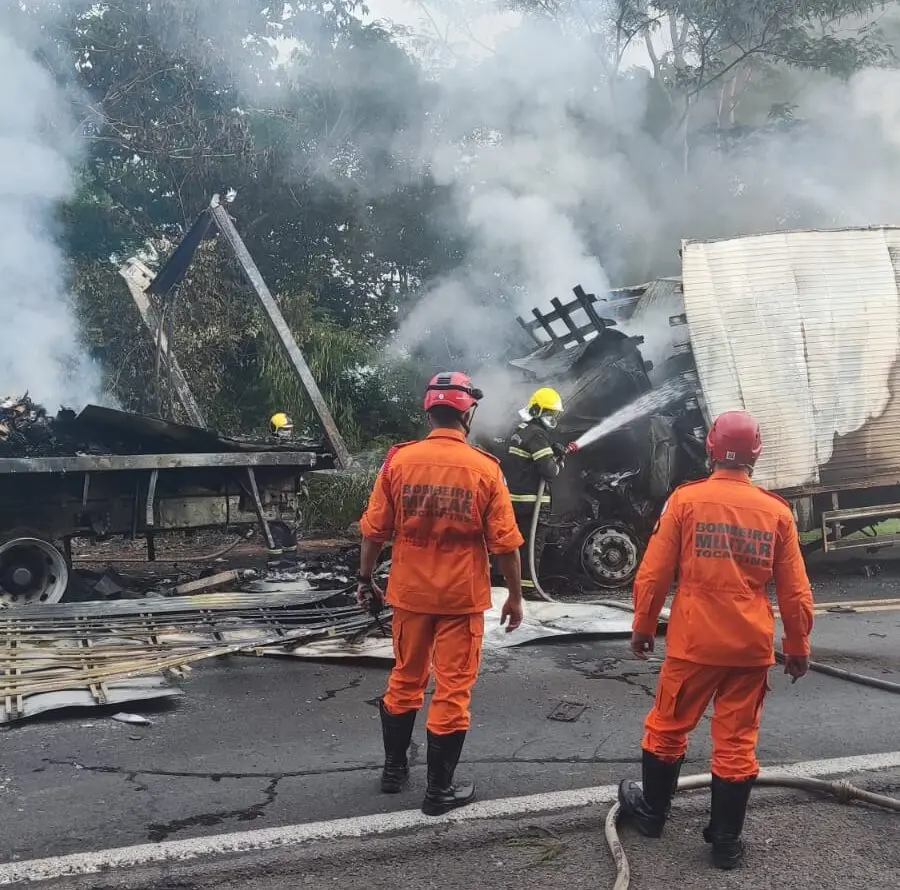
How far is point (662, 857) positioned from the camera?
2.96 metres

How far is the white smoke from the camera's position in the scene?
31.8 ft

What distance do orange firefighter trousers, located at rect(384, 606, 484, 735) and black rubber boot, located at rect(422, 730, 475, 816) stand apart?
33 mm

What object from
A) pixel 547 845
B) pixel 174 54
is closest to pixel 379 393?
pixel 174 54

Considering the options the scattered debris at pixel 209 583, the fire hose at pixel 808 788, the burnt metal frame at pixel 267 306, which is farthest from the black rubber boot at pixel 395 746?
the burnt metal frame at pixel 267 306

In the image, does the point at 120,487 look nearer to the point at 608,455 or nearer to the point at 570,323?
the point at 608,455

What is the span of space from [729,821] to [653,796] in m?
0.27

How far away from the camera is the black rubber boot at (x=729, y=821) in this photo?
287 cm

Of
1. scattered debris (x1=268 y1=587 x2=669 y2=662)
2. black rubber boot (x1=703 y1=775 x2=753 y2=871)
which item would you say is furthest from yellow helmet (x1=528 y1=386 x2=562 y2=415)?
black rubber boot (x1=703 y1=775 x2=753 y2=871)

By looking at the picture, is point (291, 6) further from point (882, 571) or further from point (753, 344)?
point (882, 571)

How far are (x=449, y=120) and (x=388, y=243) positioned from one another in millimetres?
2376

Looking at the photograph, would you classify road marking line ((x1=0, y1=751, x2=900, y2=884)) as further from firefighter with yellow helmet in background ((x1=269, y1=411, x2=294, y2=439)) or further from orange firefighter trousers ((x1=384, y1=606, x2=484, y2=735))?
firefighter with yellow helmet in background ((x1=269, y1=411, x2=294, y2=439))

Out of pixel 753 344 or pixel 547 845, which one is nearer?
pixel 547 845

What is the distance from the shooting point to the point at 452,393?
350 cm

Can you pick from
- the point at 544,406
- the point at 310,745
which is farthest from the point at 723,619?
the point at 544,406
